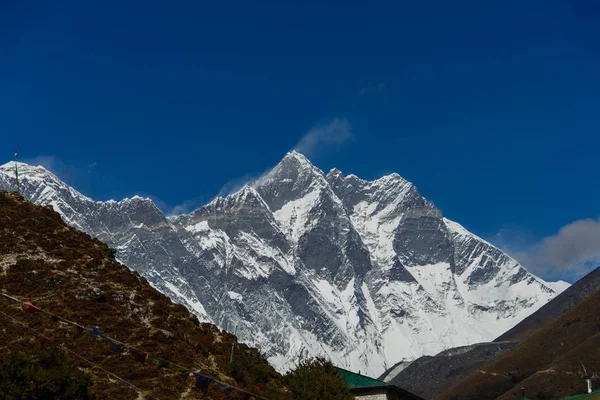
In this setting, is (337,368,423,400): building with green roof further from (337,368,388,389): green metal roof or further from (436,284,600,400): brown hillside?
(436,284,600,400): brown hillside

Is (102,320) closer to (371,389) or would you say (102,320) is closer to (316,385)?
(316,385)

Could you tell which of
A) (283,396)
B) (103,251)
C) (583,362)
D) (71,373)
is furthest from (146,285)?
(583,362)

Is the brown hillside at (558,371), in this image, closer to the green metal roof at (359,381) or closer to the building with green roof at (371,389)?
the green metal roof at (359,381)

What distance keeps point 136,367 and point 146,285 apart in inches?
574

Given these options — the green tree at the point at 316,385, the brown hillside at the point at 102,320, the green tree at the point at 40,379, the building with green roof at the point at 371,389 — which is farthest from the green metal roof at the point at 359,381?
the green tree at the point at 40,379

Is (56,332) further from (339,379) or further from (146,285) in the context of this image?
(339,379)

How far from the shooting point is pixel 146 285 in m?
59.8

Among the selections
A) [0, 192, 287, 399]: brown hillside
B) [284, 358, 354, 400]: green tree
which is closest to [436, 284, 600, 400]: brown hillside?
[284, 358, 354, 400]: green tree

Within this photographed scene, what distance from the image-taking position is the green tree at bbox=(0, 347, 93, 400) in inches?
1323

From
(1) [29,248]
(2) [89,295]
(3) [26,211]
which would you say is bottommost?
(2) [89,295]

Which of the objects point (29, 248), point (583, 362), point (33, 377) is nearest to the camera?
point (33, 377)

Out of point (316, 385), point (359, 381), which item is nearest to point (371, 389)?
point (359, 381)

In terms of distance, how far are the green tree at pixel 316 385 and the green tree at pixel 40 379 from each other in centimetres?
1555

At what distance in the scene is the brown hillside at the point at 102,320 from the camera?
1772 inches
